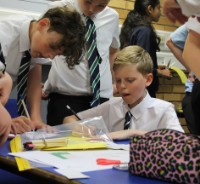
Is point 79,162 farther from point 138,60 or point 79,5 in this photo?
point 79,5

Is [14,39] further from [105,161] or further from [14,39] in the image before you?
[105,161]

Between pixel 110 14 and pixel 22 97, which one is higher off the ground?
pixel 110 14

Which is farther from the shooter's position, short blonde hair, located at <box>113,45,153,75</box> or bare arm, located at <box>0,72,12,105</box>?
short blonde hair, located at <box>113,45,153,75</box>

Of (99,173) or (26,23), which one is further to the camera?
(26,23)

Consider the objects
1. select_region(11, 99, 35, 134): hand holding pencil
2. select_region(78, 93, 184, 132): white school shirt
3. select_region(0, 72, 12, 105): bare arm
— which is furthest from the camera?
select_region(78, 93, 184, 132): white school shirt

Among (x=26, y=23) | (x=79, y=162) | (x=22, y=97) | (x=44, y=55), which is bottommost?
(x=22, y=97)

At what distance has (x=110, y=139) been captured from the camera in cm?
154

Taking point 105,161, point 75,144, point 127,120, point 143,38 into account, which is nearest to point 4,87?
point 75,144

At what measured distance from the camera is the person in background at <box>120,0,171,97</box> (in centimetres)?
323

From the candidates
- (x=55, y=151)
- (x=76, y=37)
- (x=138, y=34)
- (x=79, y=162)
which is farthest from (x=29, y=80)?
(x=138, y=34)

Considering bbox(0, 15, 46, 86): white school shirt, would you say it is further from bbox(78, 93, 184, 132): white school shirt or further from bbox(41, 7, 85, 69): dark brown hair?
bbox(78, 93, 184, 132): white school shirt

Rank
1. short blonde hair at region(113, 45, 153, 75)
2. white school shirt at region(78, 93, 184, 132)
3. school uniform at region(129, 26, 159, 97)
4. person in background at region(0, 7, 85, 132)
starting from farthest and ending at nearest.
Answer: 1. school uniform at region(129, 26, 159, 97)
2. short blonde hair at region(113, 45, 153, 75)
3. white school shirt at region(78, 93, 184, 132)
4. person in background at region(0, 7, 85, 132)

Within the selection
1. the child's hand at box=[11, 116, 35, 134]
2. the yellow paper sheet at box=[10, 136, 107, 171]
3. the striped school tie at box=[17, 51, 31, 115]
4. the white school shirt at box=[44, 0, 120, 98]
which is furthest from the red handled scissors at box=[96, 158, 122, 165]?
the white school shirt at box=[44, 0, 120, 98]

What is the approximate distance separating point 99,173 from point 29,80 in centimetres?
118
